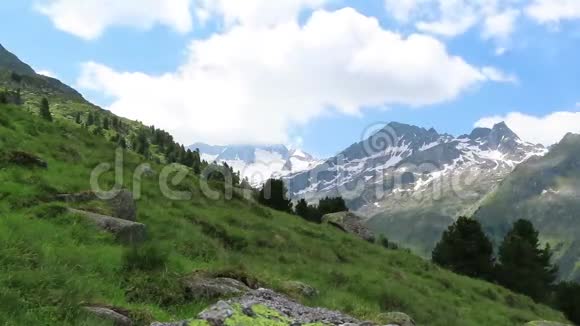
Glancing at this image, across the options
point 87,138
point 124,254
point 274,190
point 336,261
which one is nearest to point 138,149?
point 274,190

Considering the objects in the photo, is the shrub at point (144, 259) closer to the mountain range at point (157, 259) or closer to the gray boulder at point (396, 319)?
the mountain range at point (157, 259)

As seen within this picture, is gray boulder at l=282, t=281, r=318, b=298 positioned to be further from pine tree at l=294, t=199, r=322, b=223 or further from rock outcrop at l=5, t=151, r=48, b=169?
pine tree at l=294, t=199, r=322, b=223

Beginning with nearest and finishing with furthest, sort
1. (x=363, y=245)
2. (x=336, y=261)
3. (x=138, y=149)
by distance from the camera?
(x=336, y=261)
(x=363, y=245)
(x=138, y=149)

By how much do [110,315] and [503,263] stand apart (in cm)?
7020

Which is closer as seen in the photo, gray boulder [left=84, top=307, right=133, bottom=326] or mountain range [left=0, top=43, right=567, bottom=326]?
gray boulder [left=84, top=307, right=133, bottom=326]

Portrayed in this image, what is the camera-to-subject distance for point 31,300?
8.53 m

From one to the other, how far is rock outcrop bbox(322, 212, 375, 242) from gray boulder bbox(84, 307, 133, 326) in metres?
49.4

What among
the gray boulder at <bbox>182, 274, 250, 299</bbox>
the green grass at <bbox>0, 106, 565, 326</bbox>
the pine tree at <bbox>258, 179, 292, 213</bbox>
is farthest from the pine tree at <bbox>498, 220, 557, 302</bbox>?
the gray boulder at <bbox>182, 274, 250, 299</bbox>

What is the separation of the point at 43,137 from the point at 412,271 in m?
23.6

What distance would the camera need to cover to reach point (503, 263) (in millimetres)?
70812

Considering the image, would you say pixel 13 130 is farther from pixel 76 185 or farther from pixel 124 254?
pixel 124 254

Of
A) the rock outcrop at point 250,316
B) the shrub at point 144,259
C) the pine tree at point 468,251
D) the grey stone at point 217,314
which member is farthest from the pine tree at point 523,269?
the grey stone at point 217,314

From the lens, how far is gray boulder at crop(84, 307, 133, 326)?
8.50 m

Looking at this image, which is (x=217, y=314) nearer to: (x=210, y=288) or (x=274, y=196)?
(x=210, y=288)
